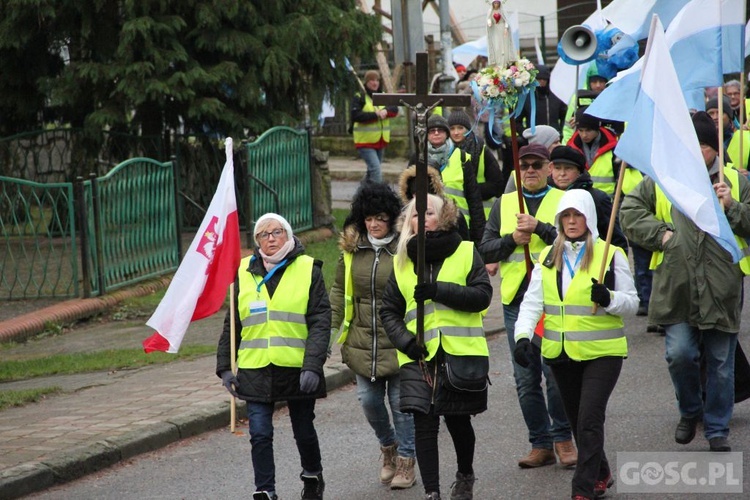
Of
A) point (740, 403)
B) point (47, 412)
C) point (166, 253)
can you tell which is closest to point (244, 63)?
point (166, 253)

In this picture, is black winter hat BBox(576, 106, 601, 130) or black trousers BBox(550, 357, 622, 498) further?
black winter hat BBox(576, 106, 601, 130)

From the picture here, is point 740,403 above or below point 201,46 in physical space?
below

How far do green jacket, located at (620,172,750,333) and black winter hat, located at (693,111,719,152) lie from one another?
0.41m

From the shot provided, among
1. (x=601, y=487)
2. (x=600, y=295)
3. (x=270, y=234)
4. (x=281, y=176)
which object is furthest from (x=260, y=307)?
(x=281, y=176)

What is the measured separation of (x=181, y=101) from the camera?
49.3 ft

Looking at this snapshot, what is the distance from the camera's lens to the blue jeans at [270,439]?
6.62 meters

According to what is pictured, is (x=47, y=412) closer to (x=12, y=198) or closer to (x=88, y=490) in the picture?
(x=88, y=490)

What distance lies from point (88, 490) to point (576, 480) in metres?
2.94

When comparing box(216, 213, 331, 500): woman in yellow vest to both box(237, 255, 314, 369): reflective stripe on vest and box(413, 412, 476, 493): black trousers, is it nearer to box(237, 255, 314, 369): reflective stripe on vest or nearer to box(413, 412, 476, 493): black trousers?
box(237, 255, 314, 369): reflective stripe on vest

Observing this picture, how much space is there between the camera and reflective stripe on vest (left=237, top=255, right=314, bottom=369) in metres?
6.74

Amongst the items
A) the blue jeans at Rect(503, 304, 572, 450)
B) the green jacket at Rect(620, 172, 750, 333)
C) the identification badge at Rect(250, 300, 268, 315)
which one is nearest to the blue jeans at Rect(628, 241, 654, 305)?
the green jacket at Rect(620, 172, 750, 333)

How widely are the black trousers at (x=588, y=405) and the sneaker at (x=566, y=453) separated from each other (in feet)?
1.68

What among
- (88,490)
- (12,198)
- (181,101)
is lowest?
(88,490)

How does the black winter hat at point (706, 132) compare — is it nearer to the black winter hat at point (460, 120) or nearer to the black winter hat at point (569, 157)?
the black winter hat at point (569, 157)
